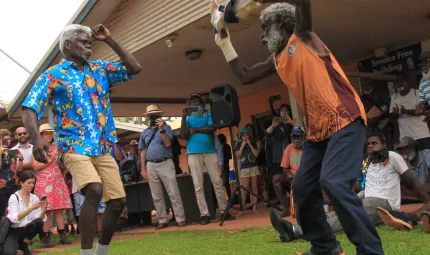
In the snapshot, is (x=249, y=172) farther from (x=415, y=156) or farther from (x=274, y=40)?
(x=274, y=40)

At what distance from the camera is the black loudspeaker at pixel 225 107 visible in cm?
884

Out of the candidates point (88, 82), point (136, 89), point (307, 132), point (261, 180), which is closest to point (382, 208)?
point (307, 132)

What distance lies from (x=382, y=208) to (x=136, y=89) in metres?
8.54

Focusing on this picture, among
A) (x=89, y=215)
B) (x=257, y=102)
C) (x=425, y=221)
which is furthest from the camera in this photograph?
(x=257, y=102)

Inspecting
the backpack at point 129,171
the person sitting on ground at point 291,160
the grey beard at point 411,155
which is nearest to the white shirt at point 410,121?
the grey beard at point 411,155

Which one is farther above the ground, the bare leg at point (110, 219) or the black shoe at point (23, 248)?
the bare leg at point (110, 219)

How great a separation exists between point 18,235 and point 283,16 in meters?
5.11

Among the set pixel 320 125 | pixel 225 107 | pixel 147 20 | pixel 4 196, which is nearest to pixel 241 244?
pixel 320 125

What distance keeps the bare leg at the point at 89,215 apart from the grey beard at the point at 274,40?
1.78 metres

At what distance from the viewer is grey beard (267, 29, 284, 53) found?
12.6ft

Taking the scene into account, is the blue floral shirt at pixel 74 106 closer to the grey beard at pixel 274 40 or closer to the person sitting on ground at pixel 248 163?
the grey beard at pixel 274 40

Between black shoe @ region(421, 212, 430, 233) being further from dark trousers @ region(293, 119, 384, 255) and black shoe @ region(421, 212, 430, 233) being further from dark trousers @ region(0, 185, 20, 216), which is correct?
dark trousers @ region(0, 185, 20, 216)

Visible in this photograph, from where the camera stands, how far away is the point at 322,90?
3543mm

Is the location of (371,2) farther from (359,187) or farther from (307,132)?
(307,132)
